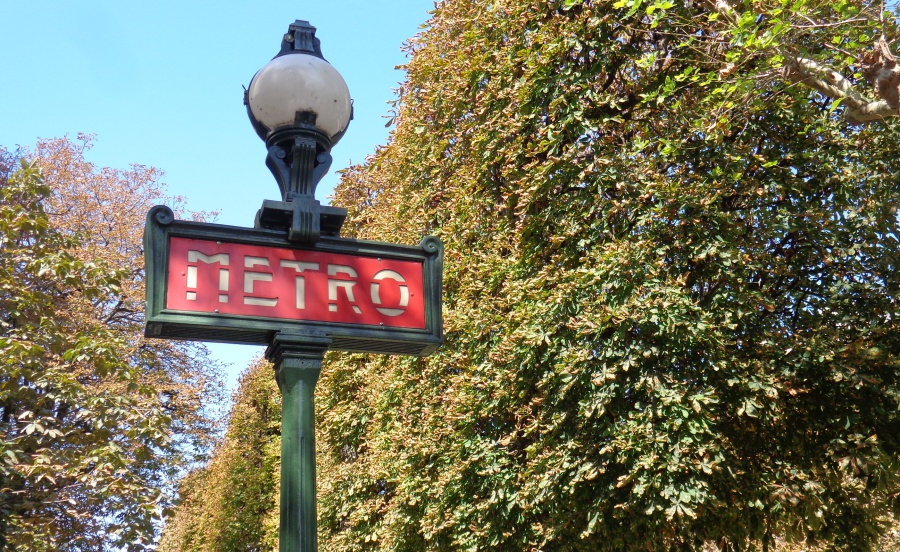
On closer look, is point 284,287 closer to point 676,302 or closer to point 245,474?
point 676,302

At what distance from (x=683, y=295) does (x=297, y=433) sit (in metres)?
6.94

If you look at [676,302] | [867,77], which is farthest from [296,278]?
[676,302]

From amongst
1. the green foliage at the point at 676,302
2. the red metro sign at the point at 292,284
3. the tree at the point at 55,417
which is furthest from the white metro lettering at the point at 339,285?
the tree at the point at 55,417

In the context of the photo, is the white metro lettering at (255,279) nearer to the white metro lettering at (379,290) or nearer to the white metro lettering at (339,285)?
the white metro lettering at (339,285)

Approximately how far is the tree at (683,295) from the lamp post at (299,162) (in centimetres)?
481

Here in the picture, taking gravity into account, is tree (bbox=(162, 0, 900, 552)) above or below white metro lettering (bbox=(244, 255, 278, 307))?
above

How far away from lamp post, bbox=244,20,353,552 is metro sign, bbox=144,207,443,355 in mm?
81

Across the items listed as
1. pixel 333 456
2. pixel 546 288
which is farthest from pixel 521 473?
pixel 333 456

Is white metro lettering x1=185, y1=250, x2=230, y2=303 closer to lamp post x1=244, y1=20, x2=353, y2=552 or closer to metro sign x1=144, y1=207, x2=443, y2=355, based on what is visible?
metro sign x1=144, y1=207, x2=443, y2=355

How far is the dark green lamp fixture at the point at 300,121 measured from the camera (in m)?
3.60

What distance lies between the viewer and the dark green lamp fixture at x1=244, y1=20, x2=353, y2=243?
11.8 feet

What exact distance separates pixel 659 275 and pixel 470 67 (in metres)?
5.65

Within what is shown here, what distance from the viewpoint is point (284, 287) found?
3410 mm

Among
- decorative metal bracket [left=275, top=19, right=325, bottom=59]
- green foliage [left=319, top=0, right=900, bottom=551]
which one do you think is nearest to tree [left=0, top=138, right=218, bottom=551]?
green foliage [left=319, top=0, right=900, bottom=551]
